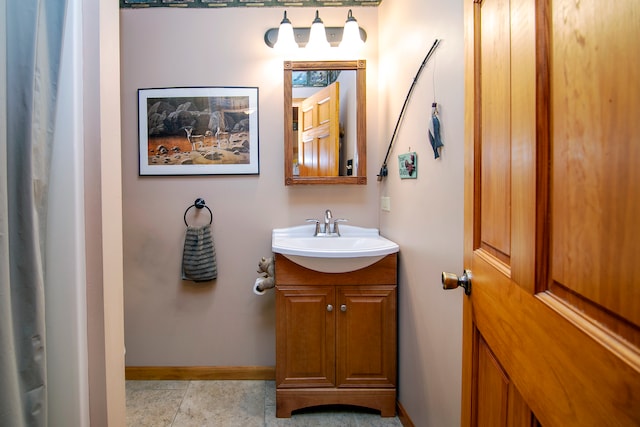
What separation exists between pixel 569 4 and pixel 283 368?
1.74 m

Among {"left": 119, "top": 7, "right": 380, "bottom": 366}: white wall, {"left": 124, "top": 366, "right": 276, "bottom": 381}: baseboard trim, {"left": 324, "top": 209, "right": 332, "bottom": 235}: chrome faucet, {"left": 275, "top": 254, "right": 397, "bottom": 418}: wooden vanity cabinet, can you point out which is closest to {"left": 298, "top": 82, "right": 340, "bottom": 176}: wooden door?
{"left": 119, "top": 7, "right": 380, "bottom": 366}: white wall

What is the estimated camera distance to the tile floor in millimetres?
1646

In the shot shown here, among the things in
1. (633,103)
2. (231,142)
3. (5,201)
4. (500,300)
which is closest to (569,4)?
(633,103)

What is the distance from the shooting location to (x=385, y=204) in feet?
6.27

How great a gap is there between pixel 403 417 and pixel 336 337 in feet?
1.73

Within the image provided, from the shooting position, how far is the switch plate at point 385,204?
1.85 metres

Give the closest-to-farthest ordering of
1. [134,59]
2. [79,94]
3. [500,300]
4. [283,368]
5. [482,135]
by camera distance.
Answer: [500,300]
[482,135]
[79,94]
[283,368]
[134,59]

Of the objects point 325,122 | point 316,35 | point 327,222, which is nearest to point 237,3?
point 316,35

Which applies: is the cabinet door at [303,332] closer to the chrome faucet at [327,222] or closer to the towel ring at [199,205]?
the chrome faucet at [327,222]

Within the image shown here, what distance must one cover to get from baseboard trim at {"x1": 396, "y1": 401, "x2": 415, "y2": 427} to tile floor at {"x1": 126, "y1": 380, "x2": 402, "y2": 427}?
32mm

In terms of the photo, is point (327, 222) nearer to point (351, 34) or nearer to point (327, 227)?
point (327, 227)

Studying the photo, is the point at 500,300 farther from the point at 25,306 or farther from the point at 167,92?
the point at 167,92

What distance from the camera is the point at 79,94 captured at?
0.88 meters

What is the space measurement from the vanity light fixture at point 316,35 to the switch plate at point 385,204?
3.17 feet
